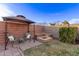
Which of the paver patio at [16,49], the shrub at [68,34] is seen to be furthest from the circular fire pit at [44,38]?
the shrub at [68,34]

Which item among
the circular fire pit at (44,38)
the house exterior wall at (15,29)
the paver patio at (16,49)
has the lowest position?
the paver patio at (16,49)

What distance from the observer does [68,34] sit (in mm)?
2371

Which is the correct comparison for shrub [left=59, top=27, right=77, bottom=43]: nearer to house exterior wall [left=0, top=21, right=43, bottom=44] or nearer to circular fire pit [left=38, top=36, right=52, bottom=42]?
circular fire pit [left=38, top=36, right=52, bottom=42]

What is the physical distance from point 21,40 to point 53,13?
2.11 feet

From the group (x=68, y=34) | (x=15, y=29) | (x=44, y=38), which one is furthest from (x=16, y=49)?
(x=68, y=34)

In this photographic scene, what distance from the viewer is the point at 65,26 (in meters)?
2.37

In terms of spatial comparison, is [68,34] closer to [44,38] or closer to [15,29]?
[44,38]

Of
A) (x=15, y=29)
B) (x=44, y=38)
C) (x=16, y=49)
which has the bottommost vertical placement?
(x=16, y=49)

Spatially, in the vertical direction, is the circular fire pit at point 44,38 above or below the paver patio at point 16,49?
above

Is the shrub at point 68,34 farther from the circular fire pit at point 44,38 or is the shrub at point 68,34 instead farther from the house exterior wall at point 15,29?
the house exterior wall at point 15,29

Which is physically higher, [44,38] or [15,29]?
[15,29]

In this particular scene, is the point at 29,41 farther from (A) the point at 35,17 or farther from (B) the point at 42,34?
(A) the point at 35,17

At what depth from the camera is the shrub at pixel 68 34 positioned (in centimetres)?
236

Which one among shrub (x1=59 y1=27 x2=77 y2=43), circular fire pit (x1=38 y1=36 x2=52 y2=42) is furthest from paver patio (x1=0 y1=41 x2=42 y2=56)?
shrub (x1=59 y1=27 x2=77 y2=43)
